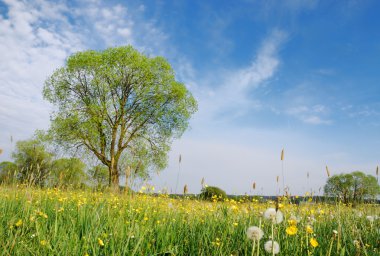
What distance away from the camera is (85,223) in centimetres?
349

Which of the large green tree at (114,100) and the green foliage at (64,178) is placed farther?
the large green tree at (114,100)

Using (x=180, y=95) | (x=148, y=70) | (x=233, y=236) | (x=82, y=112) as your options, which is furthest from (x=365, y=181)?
(x=233, y=236)

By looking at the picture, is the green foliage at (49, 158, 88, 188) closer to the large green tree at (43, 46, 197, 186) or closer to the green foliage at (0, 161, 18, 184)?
the green foliage at (0, 161, 18, 184)

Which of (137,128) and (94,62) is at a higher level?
(94,62)

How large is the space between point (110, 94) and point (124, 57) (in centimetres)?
375

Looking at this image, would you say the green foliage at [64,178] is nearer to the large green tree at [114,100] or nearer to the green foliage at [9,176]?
the green foliage at [9,176]

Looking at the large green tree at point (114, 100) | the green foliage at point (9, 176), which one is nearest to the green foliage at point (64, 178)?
the green foliage at point (9, 176)

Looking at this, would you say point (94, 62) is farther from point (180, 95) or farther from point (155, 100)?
point (180, 95)

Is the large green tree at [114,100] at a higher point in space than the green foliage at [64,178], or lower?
higher

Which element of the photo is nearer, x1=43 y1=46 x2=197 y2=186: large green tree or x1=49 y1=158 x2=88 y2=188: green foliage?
x1=49 y1=158 x2=88 y2=188: green foliage

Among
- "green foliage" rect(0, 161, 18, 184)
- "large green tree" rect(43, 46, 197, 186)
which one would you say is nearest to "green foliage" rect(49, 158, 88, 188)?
"green foliage" rect(0, 161, 18, 184)

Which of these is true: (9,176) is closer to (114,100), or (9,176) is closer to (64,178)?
(64,178)

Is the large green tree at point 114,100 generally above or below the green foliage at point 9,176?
above

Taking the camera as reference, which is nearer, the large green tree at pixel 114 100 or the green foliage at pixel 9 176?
the green foliage at pixel 9 176
